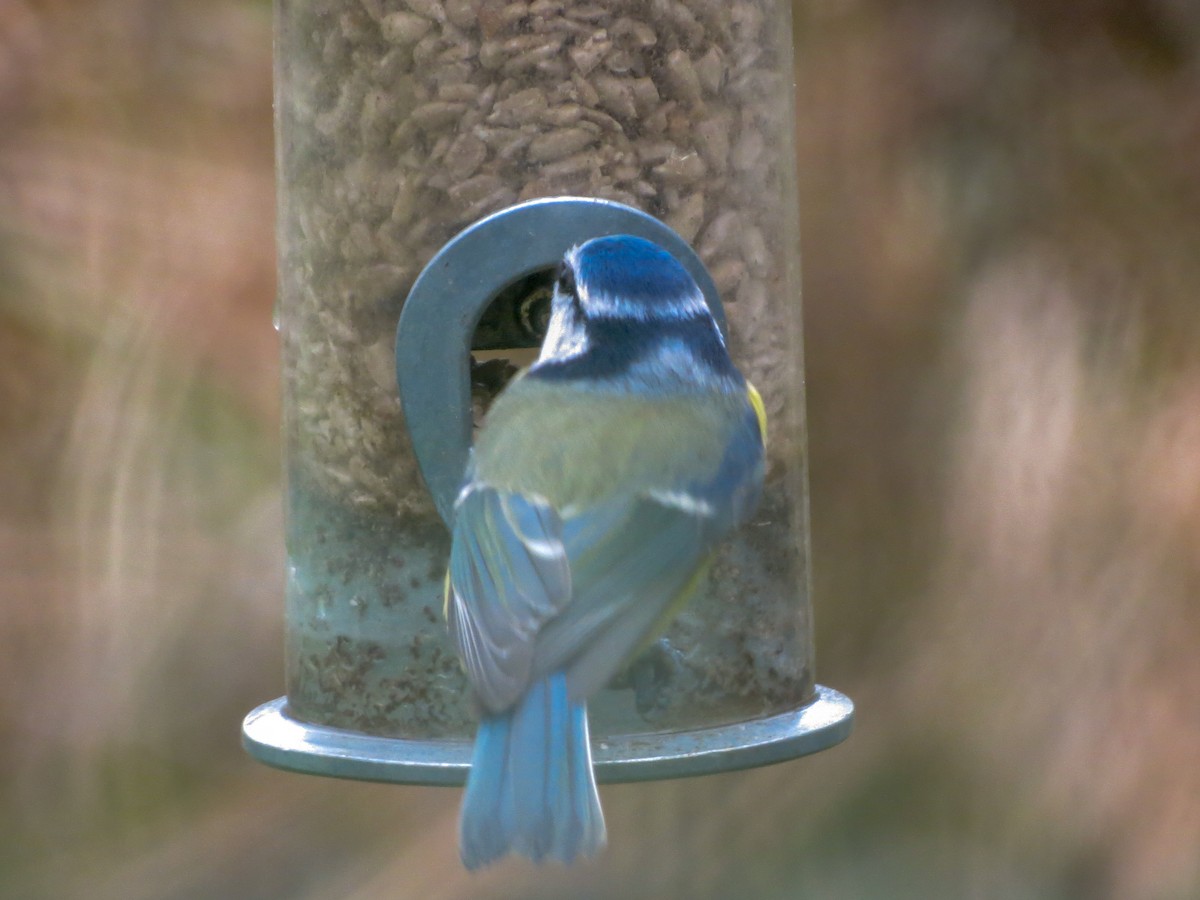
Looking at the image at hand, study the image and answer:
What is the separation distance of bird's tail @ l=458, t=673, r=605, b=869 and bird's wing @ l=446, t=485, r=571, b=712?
0.14ft

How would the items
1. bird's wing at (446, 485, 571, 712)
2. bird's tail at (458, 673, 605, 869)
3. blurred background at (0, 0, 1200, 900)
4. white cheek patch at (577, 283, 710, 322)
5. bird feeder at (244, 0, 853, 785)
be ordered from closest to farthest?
bird's tail at (458, 673, 605, 869) → bird's wing at (446, 485, 571, 712) → white cheek patch at (577, 283, 710, 322) → bird feeder at (244, 0, 853, 785) → blurred background at (0, 0, 1200, 900)

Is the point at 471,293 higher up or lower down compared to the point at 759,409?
higher up

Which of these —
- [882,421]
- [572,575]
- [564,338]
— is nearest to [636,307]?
[564,338]

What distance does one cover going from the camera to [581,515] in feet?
9.04

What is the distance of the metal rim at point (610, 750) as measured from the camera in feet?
9.33

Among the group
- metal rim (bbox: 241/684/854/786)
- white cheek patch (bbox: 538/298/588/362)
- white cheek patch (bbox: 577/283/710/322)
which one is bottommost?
A: metal rim (bbox: 241/684/854/786)

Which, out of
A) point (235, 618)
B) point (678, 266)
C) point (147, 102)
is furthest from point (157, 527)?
point (678, 266)

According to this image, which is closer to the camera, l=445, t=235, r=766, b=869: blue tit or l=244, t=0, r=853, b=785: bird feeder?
l=445, t=235, r=766, b=869: blue tit

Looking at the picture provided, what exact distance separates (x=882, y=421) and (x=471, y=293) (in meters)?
2.08

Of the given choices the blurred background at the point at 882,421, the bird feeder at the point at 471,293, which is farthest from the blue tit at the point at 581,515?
the blurred background at the point at 882,421

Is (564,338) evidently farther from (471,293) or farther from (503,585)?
(503,585)

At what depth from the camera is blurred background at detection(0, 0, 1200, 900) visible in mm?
4707

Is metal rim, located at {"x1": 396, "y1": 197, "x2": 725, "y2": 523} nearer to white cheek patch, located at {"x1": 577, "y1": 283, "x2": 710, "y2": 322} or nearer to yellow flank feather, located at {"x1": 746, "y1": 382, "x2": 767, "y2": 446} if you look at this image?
white cheek patch, located at {"x1": 577, "y1": 283, "x2": 710, "y2": 322}

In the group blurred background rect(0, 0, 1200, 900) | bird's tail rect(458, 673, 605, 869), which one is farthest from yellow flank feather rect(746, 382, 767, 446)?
blurred background rect(0, 0, 1200, 900)
